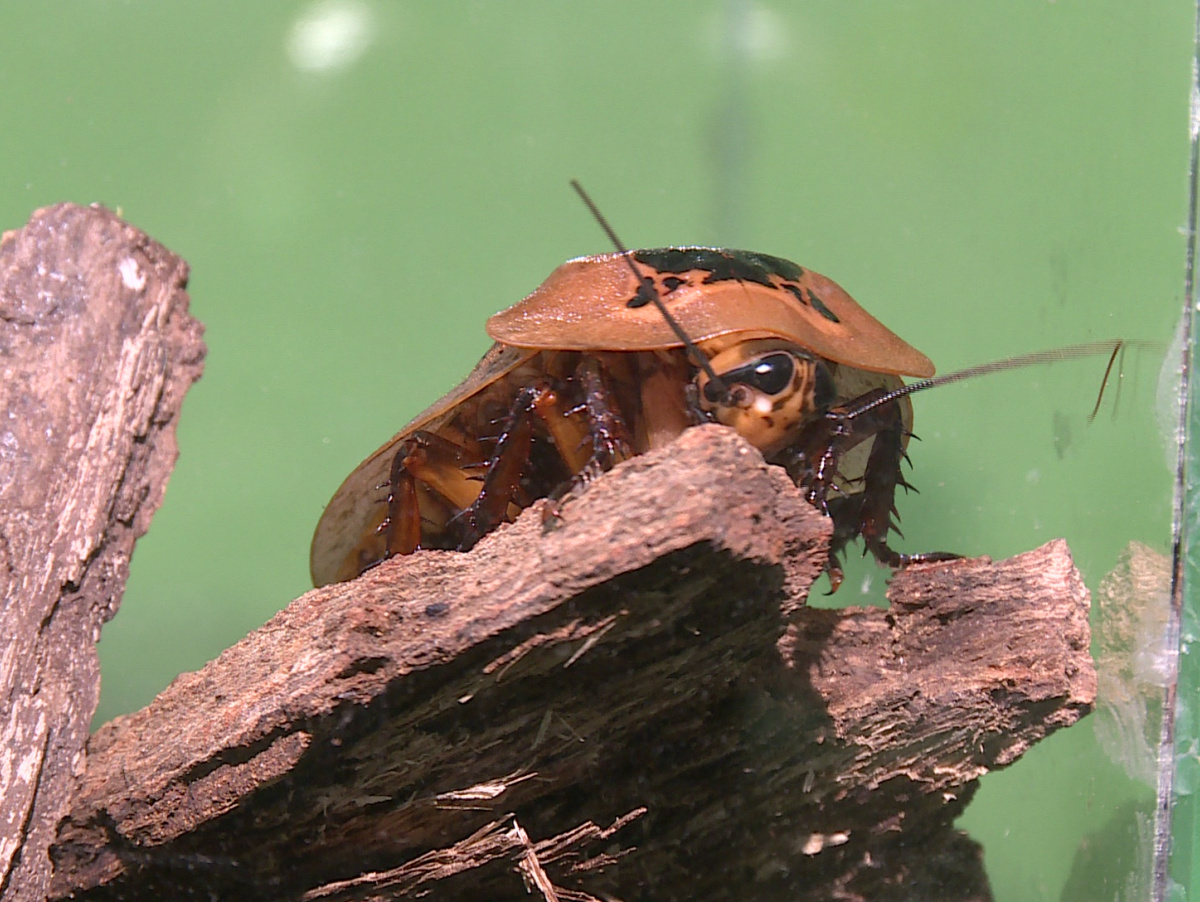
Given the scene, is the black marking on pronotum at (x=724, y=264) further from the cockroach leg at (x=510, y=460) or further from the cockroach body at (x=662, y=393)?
the cockroach leg at (x=510, y=460)

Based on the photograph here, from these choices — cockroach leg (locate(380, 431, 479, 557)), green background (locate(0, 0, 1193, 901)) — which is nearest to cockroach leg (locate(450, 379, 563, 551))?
cockroach leg (locate(380, 431, 479, 557))

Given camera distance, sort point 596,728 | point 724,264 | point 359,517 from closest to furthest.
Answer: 1. point 596,728
2. point 724,264
3. point 359,517

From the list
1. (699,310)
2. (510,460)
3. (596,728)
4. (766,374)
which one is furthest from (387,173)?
(596,728)

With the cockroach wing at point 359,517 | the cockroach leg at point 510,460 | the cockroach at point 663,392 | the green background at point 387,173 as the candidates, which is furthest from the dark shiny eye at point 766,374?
the green background at point 387,173

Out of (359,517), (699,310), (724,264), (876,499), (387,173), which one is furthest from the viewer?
(387,173)

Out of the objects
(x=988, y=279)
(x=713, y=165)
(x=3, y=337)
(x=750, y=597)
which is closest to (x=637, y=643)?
(x=750, y=597)

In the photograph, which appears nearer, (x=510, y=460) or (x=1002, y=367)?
(x=510, y=460)

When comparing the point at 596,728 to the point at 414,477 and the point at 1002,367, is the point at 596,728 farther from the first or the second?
the point at 1002,367
